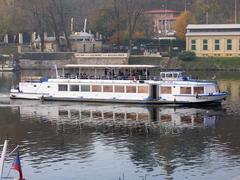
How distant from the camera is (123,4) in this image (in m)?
138

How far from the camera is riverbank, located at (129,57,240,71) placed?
358 feet

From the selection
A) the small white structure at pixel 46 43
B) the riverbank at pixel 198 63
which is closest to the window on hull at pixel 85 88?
the riverbank at pixel 198 63

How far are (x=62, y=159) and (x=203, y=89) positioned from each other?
997 inches

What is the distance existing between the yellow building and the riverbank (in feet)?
10.5

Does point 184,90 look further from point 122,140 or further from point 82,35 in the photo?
point 82,35

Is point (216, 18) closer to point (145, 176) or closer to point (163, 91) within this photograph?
point (163, 91)

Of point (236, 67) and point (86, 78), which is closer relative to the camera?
point (86, 78)

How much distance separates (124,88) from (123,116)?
953cm

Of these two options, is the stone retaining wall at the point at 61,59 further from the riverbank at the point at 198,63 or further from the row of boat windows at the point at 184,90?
the row of boat windows at the point at 184,90

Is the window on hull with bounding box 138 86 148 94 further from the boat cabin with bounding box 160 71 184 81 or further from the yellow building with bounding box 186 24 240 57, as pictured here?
the yellow building with bounding box 186 24 240 57

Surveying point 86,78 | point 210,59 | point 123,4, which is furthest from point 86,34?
point 86,78

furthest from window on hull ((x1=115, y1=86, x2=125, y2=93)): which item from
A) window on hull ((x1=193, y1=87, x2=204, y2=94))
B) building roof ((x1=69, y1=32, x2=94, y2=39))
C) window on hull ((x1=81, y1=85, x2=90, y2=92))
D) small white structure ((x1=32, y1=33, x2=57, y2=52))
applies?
small white structure ((x1=32, y1=33, x2=57, y2=52))

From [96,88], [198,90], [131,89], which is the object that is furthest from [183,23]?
[198,90]

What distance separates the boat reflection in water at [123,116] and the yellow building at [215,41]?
59.0 metres
